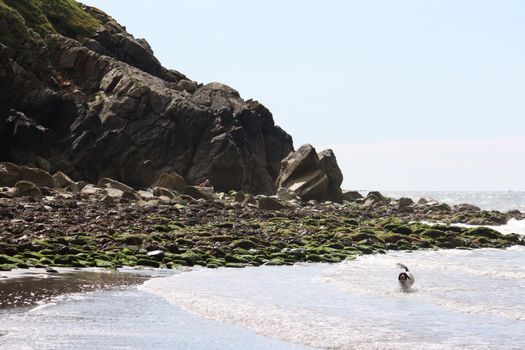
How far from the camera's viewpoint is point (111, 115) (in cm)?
8112

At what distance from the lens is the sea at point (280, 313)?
46.9ft

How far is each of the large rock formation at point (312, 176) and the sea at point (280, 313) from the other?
47158 millimetres

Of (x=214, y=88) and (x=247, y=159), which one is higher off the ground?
(x=214, y=88)

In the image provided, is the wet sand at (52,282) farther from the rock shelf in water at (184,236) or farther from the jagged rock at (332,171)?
the jagged rock at (332,171)

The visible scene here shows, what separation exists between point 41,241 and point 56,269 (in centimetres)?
385

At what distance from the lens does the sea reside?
14289 millimetres

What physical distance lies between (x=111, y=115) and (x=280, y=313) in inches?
2606

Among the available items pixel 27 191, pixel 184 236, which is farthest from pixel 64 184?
pixel 184 236

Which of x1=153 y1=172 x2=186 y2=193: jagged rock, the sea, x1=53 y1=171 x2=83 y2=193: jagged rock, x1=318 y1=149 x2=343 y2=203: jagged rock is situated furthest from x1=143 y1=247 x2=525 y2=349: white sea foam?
x1=318 y1=149 x2=343 y2=203: jagged rock

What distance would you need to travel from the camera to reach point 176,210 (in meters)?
44.2

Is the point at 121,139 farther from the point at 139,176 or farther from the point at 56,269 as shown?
the point at 56,269

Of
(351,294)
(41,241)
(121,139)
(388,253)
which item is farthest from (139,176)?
(351,294)

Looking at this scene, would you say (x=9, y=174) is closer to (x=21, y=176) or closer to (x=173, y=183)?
(x=21, y=176)

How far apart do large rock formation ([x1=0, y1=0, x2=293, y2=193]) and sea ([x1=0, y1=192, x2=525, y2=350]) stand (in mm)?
45386
